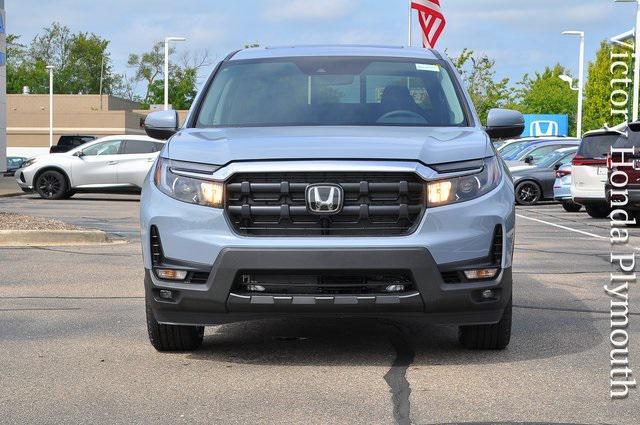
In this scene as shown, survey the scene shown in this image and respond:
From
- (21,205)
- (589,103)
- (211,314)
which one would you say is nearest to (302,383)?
(211,314)

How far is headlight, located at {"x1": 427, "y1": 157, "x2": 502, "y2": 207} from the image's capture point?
629cm

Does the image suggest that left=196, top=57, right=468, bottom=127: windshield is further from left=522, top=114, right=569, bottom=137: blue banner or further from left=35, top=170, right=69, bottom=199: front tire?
left=522, top=114, right=569, bottom=137: blue banner

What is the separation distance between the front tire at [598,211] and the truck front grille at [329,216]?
17.0 metres

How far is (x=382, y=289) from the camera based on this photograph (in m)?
6.25

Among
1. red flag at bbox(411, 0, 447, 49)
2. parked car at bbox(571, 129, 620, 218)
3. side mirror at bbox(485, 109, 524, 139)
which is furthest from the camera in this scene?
red flag at bbox(411, 0, 447, 49)

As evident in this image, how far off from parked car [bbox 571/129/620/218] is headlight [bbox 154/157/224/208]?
1530cm

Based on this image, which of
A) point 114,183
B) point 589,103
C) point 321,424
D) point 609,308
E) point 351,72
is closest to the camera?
point 321,424

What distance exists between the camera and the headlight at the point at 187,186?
6324 mm

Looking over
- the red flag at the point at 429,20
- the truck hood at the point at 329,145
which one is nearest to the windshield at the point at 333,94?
the truck hood at the point at 329,145

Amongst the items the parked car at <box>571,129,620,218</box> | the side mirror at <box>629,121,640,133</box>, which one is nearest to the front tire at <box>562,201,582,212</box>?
the parked car at <box>571,129,620,218</box>

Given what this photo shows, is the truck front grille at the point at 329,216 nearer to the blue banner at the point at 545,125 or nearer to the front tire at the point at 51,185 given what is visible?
the front tire at the point at 51,185

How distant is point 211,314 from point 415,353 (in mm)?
1300

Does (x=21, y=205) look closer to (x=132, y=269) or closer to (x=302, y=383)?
(x=132, y=269)

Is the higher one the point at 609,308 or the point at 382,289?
the point at 382,289
